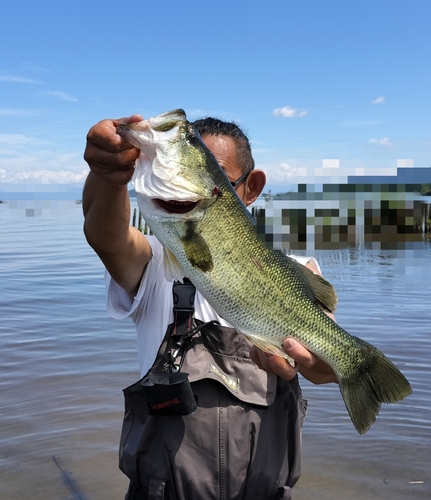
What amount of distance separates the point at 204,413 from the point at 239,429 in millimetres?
203

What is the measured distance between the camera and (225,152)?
343 centimetres

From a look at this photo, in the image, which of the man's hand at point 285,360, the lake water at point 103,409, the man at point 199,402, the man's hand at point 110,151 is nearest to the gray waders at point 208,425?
the man at point 199,402

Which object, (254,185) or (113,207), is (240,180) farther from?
(113,207)

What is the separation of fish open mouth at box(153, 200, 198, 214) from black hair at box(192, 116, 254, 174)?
103cm

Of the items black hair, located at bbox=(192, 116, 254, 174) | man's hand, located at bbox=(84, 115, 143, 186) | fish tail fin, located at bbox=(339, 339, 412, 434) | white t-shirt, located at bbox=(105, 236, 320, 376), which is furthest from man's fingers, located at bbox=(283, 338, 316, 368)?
black hair, located at bbox=(192, 116, 254, 174)

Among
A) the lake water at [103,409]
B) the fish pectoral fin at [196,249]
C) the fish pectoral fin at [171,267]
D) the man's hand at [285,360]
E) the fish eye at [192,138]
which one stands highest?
the fish eye at [192,138]

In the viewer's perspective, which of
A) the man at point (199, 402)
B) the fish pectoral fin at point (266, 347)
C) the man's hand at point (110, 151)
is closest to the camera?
the man's hand at point (110, 151)

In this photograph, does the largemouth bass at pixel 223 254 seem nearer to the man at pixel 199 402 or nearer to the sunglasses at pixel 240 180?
the man at pixel 199 402

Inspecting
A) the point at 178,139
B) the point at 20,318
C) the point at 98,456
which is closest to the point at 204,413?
the point at 178,139

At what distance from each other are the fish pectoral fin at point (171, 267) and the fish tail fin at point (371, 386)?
41.1 inches

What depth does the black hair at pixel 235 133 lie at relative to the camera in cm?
351

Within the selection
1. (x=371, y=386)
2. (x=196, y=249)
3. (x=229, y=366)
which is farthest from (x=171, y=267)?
(x=371, y=386)

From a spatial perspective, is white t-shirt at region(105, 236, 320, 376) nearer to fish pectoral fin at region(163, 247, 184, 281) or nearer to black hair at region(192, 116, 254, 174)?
fish pectoral fin at region(163, 247, 184, 281)

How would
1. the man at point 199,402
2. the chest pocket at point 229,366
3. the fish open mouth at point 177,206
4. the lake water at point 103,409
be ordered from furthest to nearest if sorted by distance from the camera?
the lake water at point 103,409
the chest pocket at point 229,366
the man at point 199,402
the fish open mouth at point 177,206
